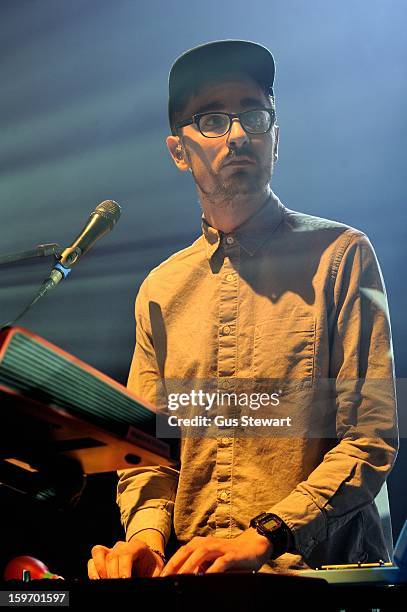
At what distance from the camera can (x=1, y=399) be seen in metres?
0.76

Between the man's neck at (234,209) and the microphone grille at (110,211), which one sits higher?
the microphone grille at (110,211)

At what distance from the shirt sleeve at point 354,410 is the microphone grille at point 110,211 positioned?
0.58 meters

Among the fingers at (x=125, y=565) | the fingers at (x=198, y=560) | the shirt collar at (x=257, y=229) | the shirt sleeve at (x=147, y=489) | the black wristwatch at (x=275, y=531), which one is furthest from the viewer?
the shirt collar at (x=257, y=229)

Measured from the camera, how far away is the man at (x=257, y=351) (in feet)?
4.80

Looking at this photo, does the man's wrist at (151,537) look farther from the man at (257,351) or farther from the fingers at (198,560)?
the fingers at (198,560)

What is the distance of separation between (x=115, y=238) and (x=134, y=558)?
3.49ft

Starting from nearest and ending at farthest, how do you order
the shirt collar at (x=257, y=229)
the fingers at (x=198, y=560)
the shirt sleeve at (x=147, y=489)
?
1. the fingers at (x=198, y=560)
2. the shirt sleeve at (x=147, y=489)
3. the shirt collar at (x=257, y=229)

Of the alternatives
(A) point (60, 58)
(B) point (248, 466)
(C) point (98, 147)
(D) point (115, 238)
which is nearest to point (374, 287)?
(B) point (248, 466)

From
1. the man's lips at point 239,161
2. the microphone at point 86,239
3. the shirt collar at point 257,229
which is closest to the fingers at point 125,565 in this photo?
the microphone at point 86,239

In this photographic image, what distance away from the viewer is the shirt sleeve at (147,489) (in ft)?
5.35

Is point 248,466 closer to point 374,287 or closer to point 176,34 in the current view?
point 374,287

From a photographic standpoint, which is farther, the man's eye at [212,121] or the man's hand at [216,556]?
the man's eye at [212,121]

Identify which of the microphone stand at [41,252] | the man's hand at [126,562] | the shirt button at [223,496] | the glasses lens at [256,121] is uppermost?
the glasses lens at [256,121]

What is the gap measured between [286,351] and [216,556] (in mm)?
666
